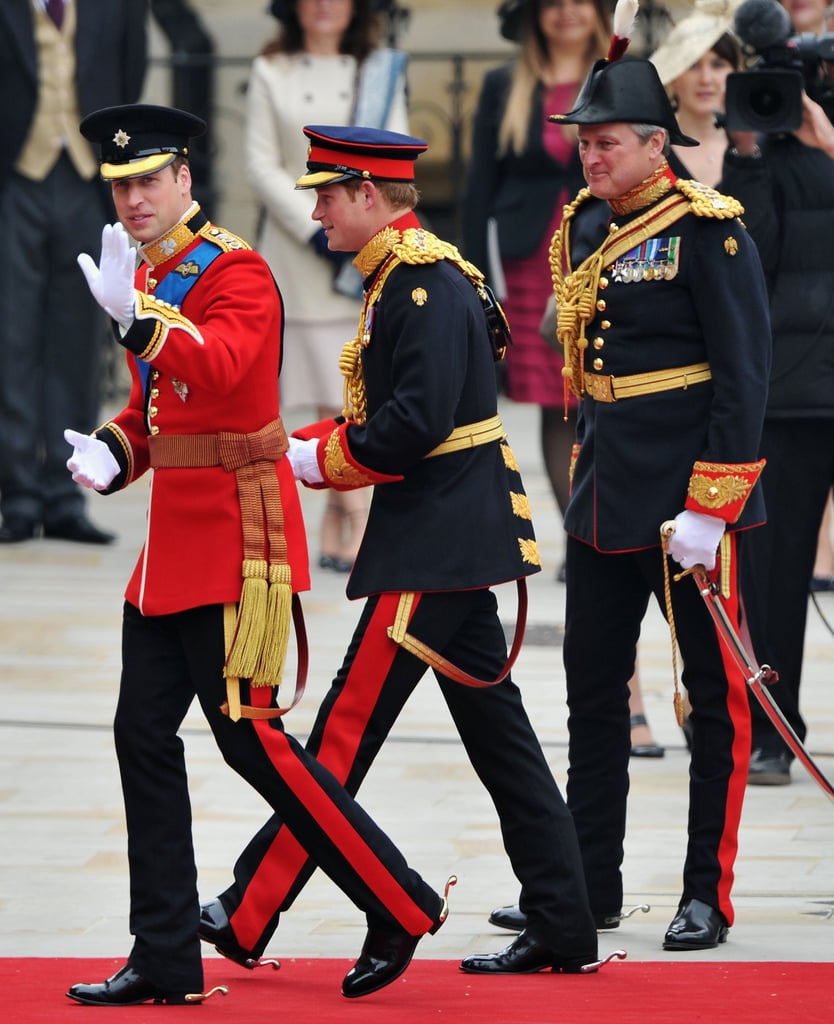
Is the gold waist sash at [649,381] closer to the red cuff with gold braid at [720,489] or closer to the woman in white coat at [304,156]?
the red cuff with gold braid at [720,489]

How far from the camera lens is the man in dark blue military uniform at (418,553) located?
435 centimetres

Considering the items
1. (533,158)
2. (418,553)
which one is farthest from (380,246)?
(533,158)

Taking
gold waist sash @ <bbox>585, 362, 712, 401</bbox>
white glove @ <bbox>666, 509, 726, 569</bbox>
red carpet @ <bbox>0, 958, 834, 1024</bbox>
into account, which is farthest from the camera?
gold waist sash @ <bbox>585, 362, 712, 401</bbox>

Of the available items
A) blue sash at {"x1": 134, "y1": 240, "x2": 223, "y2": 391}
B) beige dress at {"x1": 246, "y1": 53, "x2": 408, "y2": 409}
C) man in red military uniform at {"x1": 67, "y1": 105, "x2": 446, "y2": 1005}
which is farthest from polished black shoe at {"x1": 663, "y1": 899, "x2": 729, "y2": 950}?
beige dress at {"x1": 246, "y1": 53, "x2": 408, "y2": 409}

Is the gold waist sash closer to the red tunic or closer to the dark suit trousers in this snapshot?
the red tunic

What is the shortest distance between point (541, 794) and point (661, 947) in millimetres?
472

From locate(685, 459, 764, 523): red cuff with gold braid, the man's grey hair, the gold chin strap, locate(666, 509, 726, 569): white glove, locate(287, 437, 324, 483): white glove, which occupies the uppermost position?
the man's grey hair

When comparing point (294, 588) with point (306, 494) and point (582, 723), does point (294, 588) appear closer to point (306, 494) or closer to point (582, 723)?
point (582, 723)

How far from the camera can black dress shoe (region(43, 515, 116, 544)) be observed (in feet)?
30.4

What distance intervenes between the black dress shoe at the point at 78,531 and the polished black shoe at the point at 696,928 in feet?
16.1

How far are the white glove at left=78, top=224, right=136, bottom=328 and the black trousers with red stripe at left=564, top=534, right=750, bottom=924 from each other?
119 cm

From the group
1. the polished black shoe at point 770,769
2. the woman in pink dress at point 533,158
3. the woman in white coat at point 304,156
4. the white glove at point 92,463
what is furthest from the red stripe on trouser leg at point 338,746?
the woman in white coat at point 304,156

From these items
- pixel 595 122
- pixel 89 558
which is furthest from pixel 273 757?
pixel 89 558

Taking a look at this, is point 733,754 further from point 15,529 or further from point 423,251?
point 15,529
